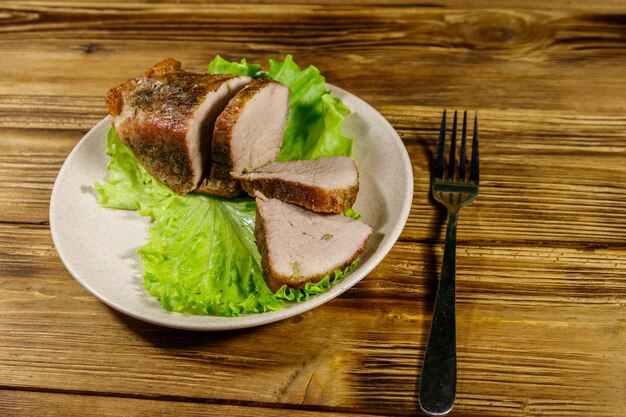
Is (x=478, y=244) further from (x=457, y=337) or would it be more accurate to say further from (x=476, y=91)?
(x=476, y=91)

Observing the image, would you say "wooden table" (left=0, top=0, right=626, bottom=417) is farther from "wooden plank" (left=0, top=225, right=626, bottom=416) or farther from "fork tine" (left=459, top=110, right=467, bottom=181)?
"fork tine" (left=459, top=110, right=467, bottom=181)

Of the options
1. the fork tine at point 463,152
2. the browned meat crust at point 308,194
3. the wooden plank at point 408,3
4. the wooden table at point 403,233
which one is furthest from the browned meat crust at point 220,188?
the wooden plank at point 408,3

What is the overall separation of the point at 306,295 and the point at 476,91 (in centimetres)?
167

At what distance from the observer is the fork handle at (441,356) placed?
1828 millimetres

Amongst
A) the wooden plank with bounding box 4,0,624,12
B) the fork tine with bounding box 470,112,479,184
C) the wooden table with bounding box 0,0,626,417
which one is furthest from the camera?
the wooden plank with bounding box 4,0,624,12

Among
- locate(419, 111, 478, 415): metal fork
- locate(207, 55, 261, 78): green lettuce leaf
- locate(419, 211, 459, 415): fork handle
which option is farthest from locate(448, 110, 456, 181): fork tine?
locate(207, 55, 261, 78): green lettuce leaf

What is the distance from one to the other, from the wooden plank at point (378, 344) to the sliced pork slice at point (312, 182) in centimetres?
31

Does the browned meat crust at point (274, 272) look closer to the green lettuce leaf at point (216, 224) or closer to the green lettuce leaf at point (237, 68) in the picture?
the green lettuce leaf at point (216, 224)

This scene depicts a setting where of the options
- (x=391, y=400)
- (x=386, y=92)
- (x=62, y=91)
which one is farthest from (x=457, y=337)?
(x=62, y=91)

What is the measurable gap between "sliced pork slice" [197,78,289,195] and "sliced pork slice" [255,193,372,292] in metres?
0.25

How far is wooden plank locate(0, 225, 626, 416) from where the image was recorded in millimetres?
1919

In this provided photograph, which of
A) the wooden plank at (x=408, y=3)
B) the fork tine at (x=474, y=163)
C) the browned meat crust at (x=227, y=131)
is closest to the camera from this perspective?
the browned meat crust at (x=227, y=131)

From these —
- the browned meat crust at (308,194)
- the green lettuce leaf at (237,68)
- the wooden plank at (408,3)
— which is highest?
the green lettuce leaf at (237,68)

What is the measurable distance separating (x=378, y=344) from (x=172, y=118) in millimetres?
1109
